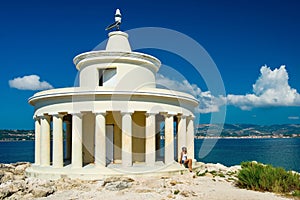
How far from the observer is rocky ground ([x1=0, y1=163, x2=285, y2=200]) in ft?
43.6

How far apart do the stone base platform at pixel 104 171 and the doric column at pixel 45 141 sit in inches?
29.0

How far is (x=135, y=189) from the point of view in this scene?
14.8 metres

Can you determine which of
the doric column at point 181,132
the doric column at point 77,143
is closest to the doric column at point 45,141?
the doric column at point 77,143

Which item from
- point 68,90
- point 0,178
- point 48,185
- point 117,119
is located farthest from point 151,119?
point 0,178

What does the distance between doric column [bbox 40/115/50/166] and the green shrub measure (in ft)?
Result: 37.6

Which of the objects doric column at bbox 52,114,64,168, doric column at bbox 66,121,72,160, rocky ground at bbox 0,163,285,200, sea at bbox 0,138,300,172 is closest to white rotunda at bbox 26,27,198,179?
doric column at bbox 52,114,64,168

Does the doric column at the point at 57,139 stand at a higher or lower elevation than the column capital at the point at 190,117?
lower

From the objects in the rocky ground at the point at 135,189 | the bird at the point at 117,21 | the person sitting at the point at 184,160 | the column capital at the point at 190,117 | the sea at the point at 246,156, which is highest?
the bird at the point at 117,21

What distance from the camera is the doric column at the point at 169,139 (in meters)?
19.3

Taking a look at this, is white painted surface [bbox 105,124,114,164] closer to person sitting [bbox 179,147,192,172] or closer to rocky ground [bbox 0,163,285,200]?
rocky ground [bbox 0,163,285,200]

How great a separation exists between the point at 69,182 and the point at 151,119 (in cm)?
567

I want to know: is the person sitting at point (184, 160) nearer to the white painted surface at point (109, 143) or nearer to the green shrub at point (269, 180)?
the white painted surface at point (109, 143)

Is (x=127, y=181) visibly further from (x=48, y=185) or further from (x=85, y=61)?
(x=85, y=61)

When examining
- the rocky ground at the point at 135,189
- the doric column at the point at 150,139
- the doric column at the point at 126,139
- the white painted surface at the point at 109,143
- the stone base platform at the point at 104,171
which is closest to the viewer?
the rocky ground at the point at 135,189
